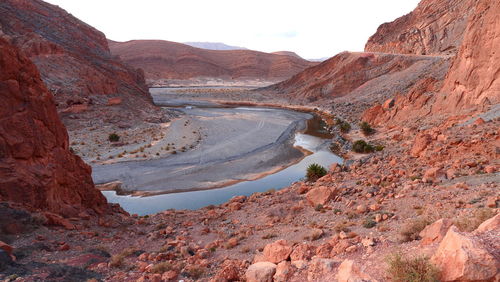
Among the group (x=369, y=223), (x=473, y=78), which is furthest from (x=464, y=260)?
(x=473, y=78)

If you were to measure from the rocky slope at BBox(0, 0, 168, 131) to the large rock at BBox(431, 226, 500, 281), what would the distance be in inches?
1177

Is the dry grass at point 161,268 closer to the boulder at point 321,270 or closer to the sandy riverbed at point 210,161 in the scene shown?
the boulder at point 321,270

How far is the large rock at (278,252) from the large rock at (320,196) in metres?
5.25

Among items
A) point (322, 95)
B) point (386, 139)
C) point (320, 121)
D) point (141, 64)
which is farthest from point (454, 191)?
point (141, 64)

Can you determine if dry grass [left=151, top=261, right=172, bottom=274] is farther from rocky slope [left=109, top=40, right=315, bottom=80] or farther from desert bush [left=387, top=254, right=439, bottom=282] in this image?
rocky slope [left=109, top=40, right=315, bottom=80]

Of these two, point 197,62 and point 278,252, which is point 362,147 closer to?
point 278,252

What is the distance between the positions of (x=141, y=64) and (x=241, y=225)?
102 m

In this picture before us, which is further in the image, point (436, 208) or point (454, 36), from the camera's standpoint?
point (454, 36)

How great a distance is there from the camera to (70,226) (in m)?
9.09

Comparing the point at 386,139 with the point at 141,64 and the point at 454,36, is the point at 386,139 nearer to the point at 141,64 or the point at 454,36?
the point at 454,36

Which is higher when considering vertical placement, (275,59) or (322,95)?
(275,59)

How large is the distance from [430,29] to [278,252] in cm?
5886

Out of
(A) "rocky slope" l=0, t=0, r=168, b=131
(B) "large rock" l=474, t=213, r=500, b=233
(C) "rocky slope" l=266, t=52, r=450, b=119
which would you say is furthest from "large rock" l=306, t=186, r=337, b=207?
(C) "rocky slope" l=266, t=52, r=450, b=119

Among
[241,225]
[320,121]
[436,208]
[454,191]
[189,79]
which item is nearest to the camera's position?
[436,208]
